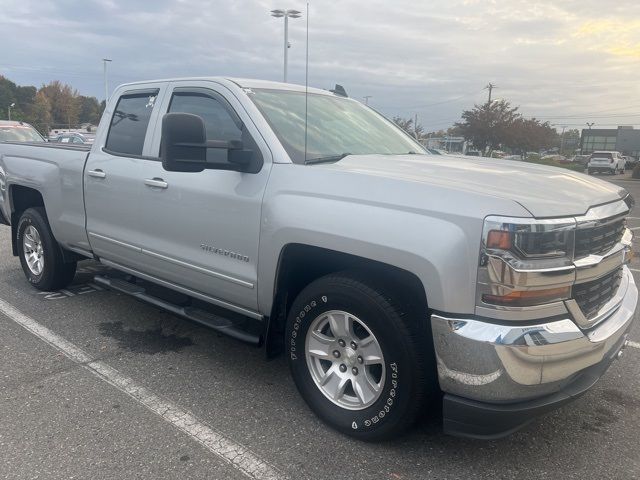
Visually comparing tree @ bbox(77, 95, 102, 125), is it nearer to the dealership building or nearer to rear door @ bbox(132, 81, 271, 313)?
the dealership building

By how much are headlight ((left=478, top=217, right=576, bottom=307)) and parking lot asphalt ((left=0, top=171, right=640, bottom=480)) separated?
3.30 feet

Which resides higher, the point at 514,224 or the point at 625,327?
the point at 514,224

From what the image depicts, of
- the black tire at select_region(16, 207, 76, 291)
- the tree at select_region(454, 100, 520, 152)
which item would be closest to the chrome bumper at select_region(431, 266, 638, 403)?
the black tire at select_region(16, 207, 76, 291)

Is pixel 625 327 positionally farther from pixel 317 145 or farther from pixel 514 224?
pixel 317 145

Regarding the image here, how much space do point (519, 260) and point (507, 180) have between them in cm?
61

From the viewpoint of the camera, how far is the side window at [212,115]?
350 centimetres

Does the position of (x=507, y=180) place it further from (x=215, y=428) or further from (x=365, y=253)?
(x=215, y=428)

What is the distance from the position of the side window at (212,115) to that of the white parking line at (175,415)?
154 centimetres

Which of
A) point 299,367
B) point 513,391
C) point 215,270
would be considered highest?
point 215,270

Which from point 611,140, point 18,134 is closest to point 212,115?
point 18,134

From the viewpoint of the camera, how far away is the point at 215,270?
3473 mm

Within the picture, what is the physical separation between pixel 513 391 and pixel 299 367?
1.24 m

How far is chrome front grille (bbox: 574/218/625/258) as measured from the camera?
96.7 inches

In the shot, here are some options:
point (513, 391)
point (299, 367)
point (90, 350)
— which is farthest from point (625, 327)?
point (90, 350)
